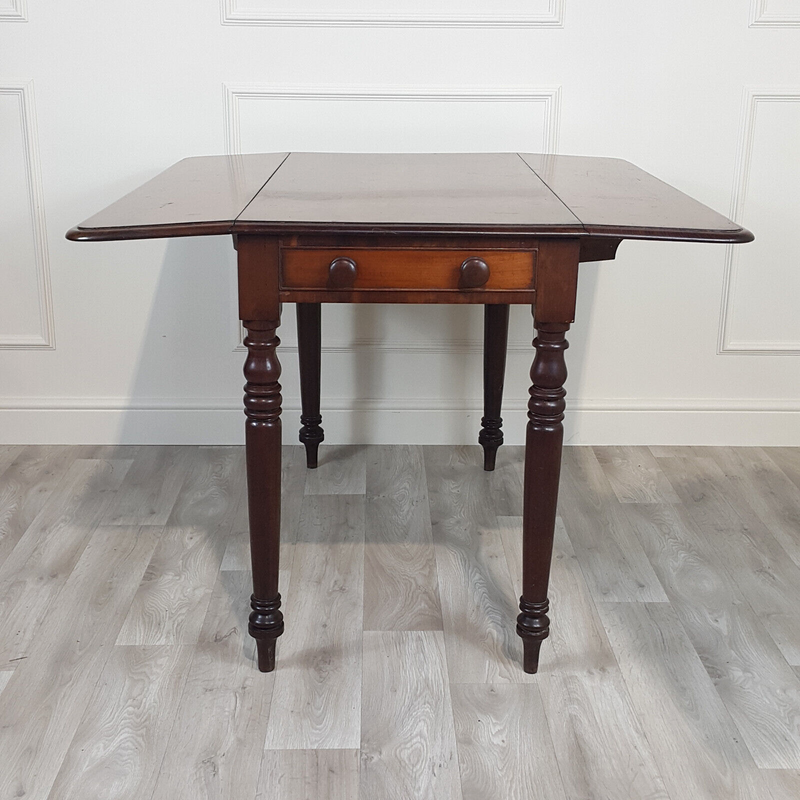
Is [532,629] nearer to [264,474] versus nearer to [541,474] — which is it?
[541,474]

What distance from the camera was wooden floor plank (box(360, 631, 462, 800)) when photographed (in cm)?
136

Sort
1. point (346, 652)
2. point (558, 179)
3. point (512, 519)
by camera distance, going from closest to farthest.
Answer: point (346, 652) < point (558, 179) < point (512, 519)

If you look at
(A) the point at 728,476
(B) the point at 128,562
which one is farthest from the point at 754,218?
(B) the point at 128,562

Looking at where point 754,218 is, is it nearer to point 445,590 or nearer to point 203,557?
point 445,590

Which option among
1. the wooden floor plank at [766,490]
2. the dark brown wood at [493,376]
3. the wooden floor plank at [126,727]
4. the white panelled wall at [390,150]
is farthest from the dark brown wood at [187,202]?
the wooden floor plank at [766,490]

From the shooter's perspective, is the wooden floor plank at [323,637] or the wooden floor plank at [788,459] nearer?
the wooden floor plank at [323,637]

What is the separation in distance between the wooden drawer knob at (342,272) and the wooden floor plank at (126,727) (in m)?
0.73

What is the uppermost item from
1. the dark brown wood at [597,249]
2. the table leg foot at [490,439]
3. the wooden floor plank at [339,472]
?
the dark brown wood at [597,249]

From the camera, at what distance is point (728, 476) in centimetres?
242

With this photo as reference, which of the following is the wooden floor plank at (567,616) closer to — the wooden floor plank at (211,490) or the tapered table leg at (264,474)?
the tapered table leg at (264,474)

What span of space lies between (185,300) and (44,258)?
38 centimetres

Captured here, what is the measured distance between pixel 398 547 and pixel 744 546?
2.54 ft

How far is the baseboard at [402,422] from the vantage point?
2.55m

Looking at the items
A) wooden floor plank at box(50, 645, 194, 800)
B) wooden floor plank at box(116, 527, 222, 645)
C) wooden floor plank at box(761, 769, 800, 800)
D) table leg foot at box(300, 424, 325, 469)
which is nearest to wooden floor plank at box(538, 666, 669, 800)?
wooden floor plank at box(761, 769, 800, 800)
